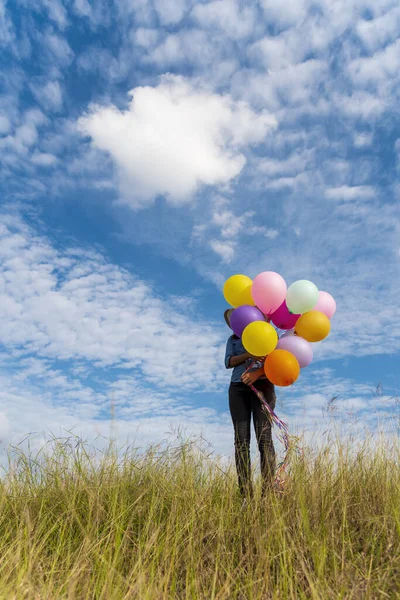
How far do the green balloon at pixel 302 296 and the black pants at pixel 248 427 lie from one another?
77 centimetres

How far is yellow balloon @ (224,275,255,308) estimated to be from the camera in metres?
5.09

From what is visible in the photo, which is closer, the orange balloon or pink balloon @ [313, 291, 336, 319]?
the orange balloon

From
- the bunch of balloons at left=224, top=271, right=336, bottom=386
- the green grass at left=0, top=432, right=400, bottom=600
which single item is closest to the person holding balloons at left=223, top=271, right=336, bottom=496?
the bunch of balloons at left=224, top=271, right=336, bottom=386

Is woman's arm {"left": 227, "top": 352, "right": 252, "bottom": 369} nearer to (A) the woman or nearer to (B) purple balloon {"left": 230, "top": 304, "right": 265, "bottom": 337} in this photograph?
(A) the woman

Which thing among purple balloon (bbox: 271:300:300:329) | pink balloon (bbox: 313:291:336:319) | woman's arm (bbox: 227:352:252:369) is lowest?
woman's arm (bbox: 227:352:252:369)

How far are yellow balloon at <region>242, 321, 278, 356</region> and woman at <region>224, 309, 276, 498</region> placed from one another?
20 centimetres

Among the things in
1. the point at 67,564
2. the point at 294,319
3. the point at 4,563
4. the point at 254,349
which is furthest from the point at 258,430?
the point at 4,563

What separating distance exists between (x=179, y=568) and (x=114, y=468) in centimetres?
137

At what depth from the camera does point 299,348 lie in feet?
15.3

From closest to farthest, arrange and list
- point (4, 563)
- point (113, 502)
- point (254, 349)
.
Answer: point (4, 563)
point (113, 502)
point (254, 349)

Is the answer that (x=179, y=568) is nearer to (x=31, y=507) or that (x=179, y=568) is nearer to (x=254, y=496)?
(x=254, y=496)

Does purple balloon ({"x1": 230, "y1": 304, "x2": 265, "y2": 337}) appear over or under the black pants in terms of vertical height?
over

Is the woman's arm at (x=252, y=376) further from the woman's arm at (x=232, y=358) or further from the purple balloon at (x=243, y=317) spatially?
the purple balloon at (x=243, y=317)

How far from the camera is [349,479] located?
4.36m
